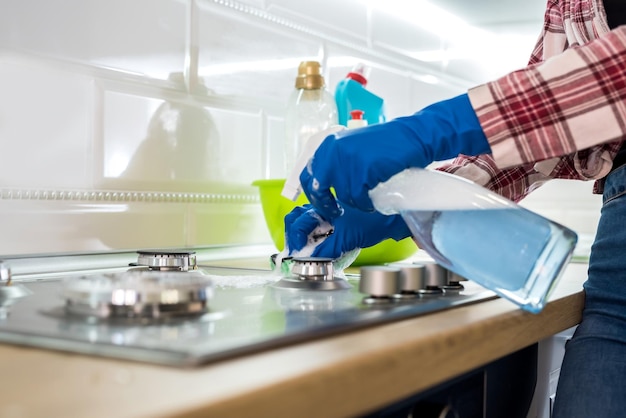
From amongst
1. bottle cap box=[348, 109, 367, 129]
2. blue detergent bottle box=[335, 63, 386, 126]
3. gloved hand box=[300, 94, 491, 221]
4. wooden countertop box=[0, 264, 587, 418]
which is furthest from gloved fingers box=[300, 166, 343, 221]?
blue detergent bottle box=[335, 63, 386, 126]

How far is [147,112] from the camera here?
1.19 metres

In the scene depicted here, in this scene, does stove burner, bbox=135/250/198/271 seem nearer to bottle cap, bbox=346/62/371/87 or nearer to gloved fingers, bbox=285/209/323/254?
gloved fingers, bbox=285/209/323/254

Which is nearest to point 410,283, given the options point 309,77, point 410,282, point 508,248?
point 410,282

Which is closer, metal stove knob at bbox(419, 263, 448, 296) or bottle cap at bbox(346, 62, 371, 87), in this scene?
metal stove knob at bbox(419, 263, 448, 296)

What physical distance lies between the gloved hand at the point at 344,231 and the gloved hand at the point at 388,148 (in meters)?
0.17

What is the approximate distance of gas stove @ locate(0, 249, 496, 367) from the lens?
49 centimetres

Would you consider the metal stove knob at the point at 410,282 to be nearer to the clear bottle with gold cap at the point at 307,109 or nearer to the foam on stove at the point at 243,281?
the foam on stove at the point at 243,281

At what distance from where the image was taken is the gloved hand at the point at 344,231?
105cm

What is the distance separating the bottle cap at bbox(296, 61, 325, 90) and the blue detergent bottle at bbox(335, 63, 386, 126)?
10 centimetres

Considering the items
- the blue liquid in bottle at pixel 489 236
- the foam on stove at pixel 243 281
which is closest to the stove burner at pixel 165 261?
the foam on stove at pixel 243 281

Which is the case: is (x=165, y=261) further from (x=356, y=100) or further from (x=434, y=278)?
(x=356, y=100)

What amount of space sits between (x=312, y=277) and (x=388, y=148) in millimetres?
178

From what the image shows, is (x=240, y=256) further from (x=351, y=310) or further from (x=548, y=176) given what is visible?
(x=351, y=310)

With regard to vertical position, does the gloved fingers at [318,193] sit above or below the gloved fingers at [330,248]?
above
